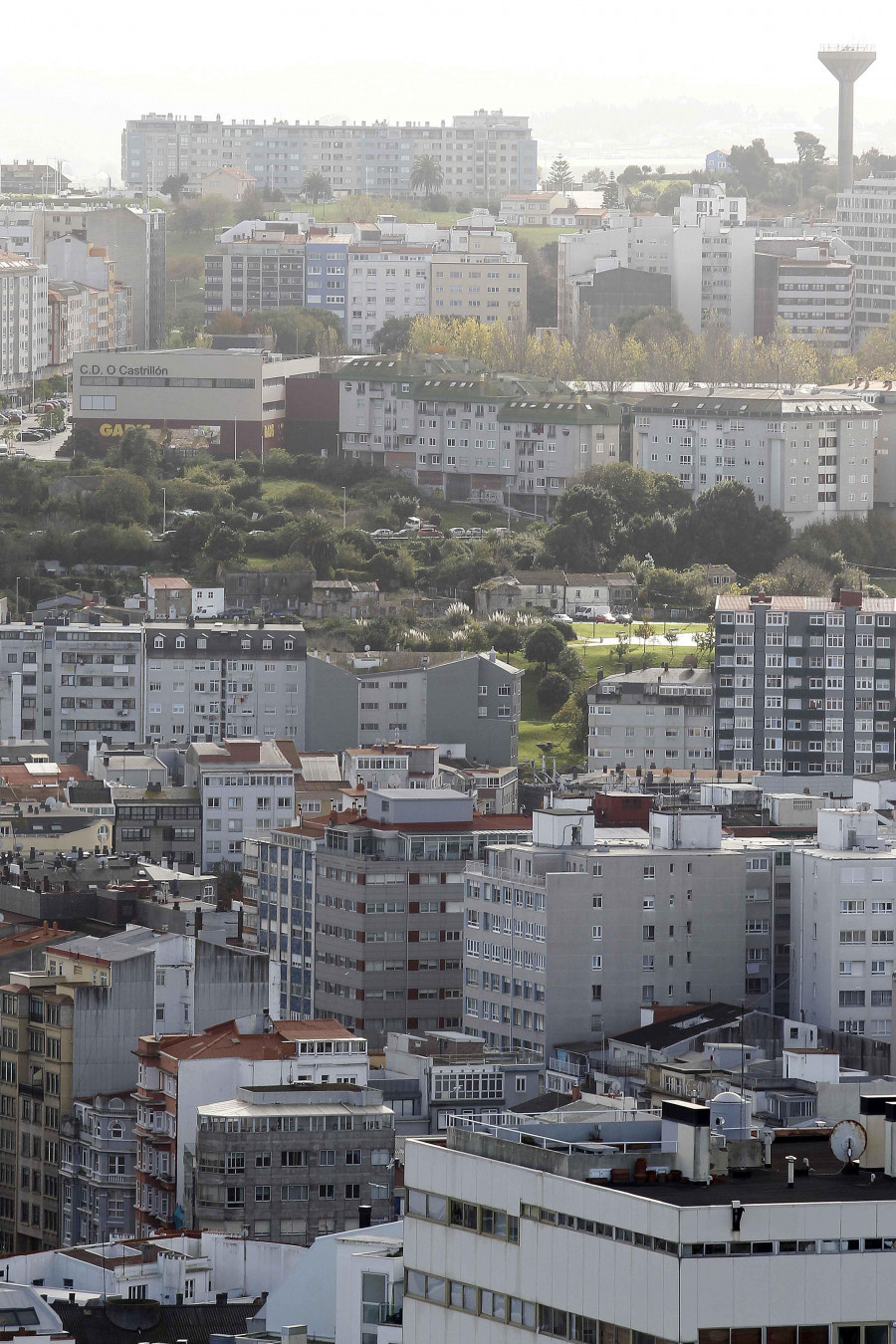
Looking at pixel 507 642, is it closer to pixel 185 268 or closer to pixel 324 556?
pixel 324 556

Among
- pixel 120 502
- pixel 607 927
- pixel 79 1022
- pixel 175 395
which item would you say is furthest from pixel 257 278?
pixel 79 1022

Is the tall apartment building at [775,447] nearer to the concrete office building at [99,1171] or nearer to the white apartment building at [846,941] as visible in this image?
the white apartment building at [846,941]

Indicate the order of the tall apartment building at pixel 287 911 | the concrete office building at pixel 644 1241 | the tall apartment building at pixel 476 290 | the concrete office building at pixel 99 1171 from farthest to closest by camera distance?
1. the tall apartment building at pixel 476 290
2. the tall apartment building at pixel 287 911
3. the concrete office building at pixel 99 1171
4. the concrete office building at pixel 644 1241

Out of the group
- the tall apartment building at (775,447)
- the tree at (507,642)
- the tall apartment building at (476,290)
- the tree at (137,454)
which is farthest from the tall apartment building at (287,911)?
the tall apartment building at (476,290)

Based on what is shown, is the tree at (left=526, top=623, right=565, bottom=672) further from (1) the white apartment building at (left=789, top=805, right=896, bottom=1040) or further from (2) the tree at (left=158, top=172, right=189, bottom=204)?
(2) the tree at (left=158, top=172, right=189, bottom=204)

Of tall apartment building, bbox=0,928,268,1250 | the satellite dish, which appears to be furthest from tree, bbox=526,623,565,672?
the satellite dish

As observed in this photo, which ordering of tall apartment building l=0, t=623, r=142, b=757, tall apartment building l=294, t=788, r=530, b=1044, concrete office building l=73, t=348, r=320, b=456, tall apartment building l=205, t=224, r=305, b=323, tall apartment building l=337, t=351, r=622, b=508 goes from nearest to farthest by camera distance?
tall apartment building l=294, t=788, r=530, b=1044 → tall apartment building l=0, t=623, r=142, b=757 → tall apartment building l=337, t=351, r=622, b=508 → concrete office building l=73, t=348, r=320, b=456 → tall apartment building l=205, t=224, r=305, b=323
